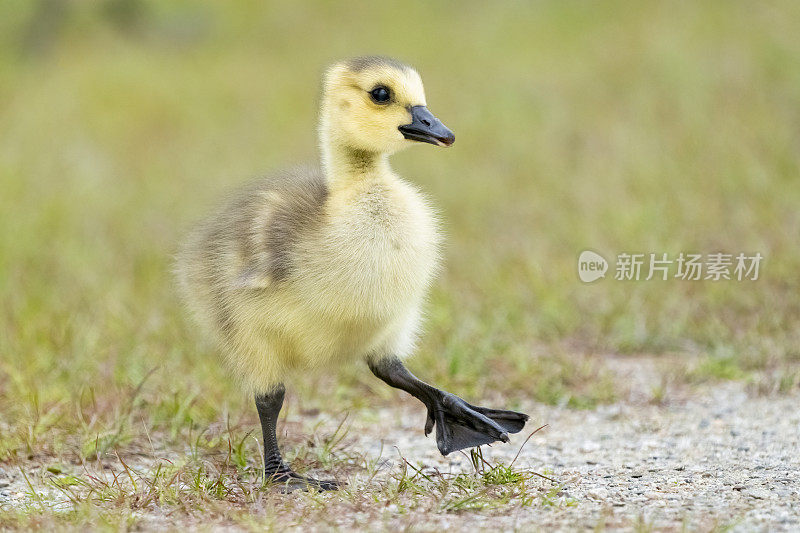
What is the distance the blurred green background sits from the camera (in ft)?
16.3

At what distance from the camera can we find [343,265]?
329 cm

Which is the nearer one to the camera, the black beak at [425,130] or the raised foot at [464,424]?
the black beak at [425,130]

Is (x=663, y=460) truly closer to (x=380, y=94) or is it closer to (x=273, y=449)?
(x=273, y=449)

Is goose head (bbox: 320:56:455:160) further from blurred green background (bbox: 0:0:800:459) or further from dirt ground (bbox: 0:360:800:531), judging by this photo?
dirt ground (bbox: 0:360:800:531)

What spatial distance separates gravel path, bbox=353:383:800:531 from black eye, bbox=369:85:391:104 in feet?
4.33

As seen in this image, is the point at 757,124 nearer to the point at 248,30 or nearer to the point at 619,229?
the point at 619,229

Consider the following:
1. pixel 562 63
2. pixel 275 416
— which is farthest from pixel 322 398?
pixel 562 63

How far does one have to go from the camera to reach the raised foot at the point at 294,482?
11.4 ft

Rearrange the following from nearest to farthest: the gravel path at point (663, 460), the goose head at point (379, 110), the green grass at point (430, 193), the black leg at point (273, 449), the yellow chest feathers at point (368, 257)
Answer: the gravel path at point (663, 460) < the yellow chest feathers at point (368, 257) < the goose head at point (379, 110) < the black leg at point (273, 449) < the green grass at point (430, 193)

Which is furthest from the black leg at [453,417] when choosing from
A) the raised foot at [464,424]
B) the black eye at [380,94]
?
the black eye at [380,94]

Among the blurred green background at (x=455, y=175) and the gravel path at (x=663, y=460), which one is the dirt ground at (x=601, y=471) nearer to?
the gravel path at (x=663, y=460)

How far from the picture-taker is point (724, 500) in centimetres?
315

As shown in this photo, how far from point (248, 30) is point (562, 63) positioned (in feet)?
16.7

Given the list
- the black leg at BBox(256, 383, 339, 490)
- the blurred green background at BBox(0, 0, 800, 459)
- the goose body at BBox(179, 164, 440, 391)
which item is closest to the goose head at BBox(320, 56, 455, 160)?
the goose body at BBox(179, 164, 440, 391)
